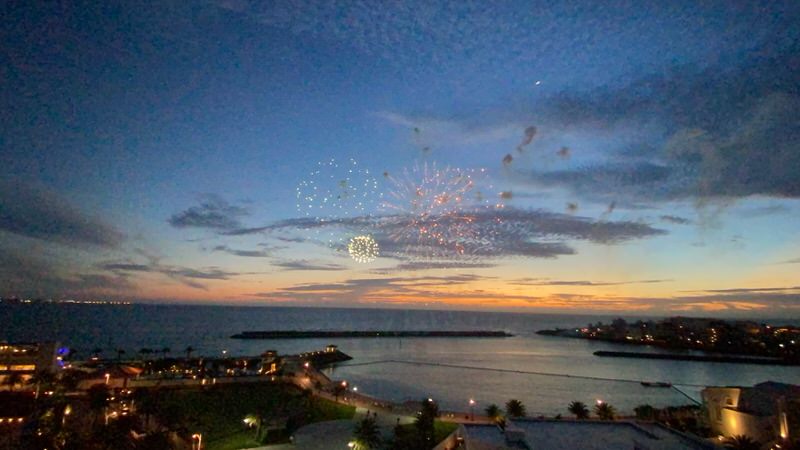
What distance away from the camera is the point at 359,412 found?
24.4 m

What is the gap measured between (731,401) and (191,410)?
25388 millimetres

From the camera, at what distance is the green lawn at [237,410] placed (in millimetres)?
19156

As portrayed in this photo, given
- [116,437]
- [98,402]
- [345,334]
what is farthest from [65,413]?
[345,334]

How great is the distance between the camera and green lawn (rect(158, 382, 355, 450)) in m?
19.2

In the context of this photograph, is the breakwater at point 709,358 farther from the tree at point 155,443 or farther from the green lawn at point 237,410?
the tree at point 155,443

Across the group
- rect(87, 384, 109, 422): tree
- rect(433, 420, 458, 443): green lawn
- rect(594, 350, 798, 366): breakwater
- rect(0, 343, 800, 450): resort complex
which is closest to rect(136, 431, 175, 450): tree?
rect(0, 343, 800, 450): resort complex

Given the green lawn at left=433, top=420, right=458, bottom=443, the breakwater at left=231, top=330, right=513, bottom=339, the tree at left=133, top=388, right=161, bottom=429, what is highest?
the tree at left=133, top=388, right=161, bottom=429

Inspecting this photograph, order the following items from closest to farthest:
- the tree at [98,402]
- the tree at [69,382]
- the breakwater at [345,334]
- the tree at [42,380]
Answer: the tree at [98,402] → the tree at [69,382] → the tree at [42,380] → the breakwater at [345,334]

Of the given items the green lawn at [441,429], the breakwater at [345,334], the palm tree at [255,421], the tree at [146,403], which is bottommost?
the breakwater at [345,334]

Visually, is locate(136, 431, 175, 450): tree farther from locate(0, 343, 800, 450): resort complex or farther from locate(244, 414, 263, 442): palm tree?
locate(244, 414, 263, 442): palm tree

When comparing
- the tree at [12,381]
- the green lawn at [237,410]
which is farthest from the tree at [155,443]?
the tree at [12,381]

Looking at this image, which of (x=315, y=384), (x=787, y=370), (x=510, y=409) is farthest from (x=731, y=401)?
(x=787, y=370)

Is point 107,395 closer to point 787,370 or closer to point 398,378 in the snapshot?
point 398,378

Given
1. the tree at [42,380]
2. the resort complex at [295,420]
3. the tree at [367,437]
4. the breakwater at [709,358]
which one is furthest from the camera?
the breakwater at [709,358]
